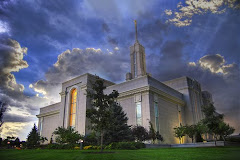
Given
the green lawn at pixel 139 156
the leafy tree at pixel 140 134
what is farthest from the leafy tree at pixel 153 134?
the green lawn at pixel 139 156

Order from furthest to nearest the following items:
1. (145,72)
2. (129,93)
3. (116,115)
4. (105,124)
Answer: (145,72)
(129,93)
(116,115)
(105,124)

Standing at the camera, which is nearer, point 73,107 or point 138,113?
point 138,113

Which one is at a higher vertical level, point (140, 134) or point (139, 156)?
point (140, 134)

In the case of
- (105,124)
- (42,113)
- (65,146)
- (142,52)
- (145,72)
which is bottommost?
(65,146)

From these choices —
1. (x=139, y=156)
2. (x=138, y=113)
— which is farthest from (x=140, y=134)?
(x=139, y=156)

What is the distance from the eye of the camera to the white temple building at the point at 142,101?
3478 cm

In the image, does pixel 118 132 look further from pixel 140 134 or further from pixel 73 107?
pixel 73 107

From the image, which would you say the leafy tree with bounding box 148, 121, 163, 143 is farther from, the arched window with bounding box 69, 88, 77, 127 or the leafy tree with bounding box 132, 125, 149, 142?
the arched window with bounding box 69, 88, 77, 127

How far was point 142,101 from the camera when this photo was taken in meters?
34.8

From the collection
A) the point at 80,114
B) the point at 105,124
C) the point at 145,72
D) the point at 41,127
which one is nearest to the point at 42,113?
the point at 41,127

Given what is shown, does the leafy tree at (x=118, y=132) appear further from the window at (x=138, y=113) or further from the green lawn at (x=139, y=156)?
the green lawn at (x=139, y=156)

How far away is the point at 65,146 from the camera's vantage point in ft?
90.4

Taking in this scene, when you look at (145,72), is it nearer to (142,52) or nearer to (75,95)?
(142,52)

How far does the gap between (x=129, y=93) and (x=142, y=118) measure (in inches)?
213
